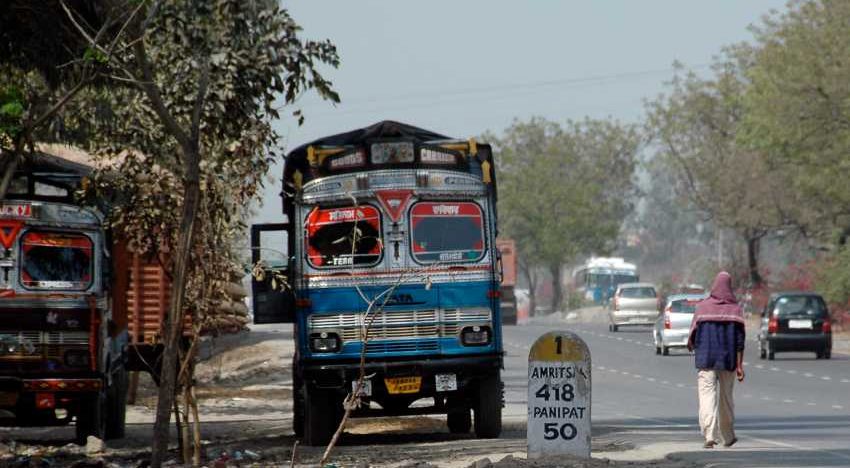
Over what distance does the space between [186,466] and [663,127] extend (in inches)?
2969

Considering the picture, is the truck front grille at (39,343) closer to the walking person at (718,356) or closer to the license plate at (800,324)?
the walking person at (718,356)

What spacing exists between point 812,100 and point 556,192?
224ft

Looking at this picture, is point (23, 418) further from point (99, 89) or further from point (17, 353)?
point (99, 89)

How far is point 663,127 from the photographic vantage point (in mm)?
91875

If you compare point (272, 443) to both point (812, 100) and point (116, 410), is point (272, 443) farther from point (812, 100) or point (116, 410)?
point (812, 100)

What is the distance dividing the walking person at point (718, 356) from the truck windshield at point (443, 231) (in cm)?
261

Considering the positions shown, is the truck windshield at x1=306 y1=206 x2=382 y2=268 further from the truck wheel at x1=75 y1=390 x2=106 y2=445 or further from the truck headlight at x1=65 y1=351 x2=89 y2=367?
the truck wheel at x1=75 y1=390 x2=106 y2=445

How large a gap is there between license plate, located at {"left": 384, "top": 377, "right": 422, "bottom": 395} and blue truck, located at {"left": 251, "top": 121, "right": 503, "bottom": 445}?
1 centimetres

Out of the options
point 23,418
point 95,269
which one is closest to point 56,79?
point 95,269

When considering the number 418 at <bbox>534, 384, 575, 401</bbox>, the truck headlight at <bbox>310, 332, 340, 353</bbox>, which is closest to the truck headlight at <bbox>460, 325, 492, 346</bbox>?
the truck headlight at <bbox>310, 332, 340, 353</bbox>

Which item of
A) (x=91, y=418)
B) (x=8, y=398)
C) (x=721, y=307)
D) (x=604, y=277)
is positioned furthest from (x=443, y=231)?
(x=604, y=277)

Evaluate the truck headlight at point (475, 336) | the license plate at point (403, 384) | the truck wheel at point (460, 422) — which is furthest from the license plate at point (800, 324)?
the license plate at point (403, 384)

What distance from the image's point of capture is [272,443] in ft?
72.4

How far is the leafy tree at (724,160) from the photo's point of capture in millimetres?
74375
